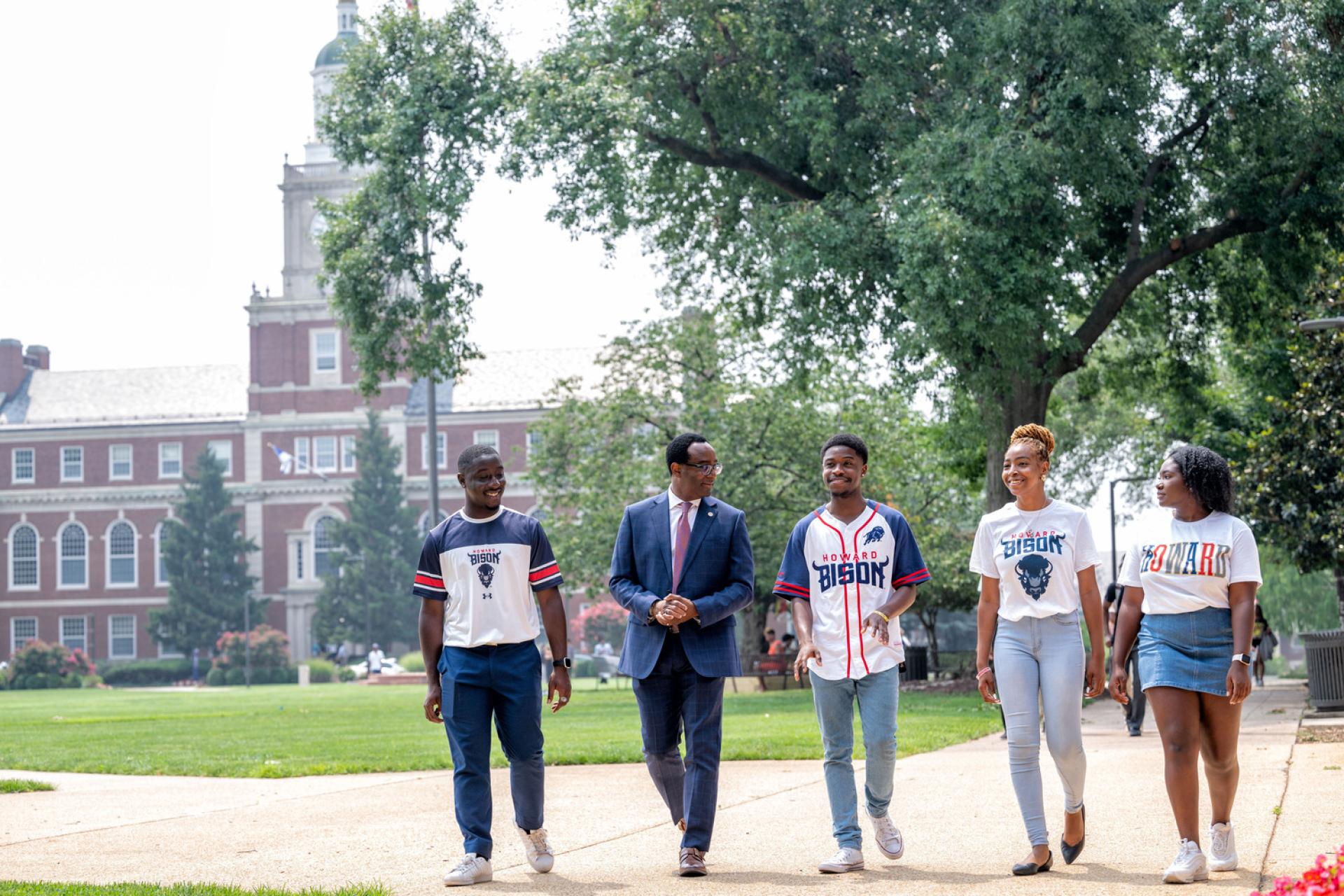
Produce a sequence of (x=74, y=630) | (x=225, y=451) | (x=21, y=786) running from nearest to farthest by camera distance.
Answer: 1. (x=21, y=786)
2. (x=74, y=630)
3. (x=225, y=451)

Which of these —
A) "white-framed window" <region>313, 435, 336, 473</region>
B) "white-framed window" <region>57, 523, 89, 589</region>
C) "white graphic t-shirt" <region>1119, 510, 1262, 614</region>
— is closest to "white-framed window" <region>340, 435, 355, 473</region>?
"white-framed window" <region>313, 435, 336, 473</region>

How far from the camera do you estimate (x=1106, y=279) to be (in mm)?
24234

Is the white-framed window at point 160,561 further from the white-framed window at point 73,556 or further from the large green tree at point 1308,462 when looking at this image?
the large green tree at point 1308,462

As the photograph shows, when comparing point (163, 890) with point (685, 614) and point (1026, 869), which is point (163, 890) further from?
point (1026, 869)

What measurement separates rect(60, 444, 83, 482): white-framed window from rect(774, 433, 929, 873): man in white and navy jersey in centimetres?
8636

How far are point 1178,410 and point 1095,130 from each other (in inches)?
391

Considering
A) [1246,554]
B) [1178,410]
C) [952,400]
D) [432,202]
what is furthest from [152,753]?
[1178,410]

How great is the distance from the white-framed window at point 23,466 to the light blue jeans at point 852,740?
87.6 m

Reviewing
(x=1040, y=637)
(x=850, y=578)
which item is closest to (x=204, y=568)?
(x=850, y=578)

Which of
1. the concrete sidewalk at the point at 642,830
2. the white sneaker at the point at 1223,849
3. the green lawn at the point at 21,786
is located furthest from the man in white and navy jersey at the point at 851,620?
the green lawn at the point at 21,786

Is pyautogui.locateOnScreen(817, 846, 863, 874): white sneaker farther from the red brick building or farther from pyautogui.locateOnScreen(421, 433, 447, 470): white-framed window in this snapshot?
pyautogui.locateOnScreen(421, 433, 447, 470): white-framed window

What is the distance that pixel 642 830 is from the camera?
8.73m

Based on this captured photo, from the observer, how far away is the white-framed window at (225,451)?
8644 centimetres

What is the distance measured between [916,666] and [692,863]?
29287 millimetres
